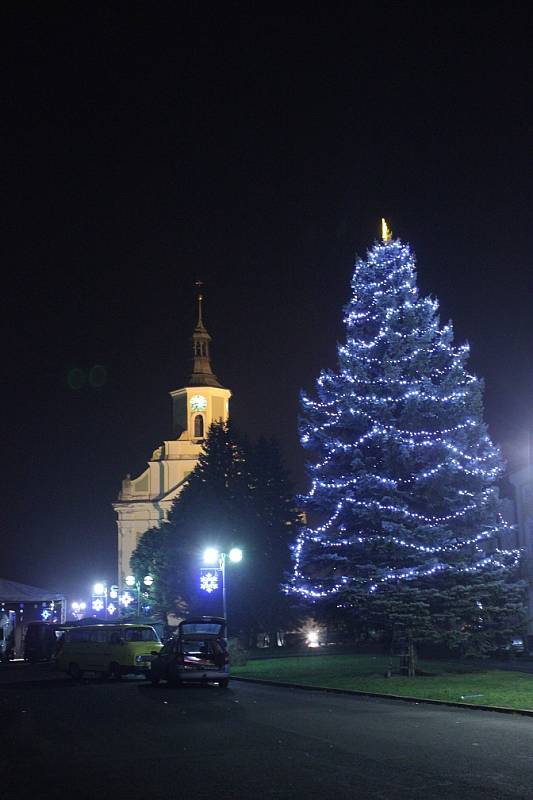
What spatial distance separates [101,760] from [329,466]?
691 inches

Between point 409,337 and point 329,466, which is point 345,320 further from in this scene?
point 329,466

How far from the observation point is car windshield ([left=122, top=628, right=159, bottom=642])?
31.8 meters

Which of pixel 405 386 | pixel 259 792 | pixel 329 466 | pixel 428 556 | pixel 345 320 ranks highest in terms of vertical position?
pixel 345 320

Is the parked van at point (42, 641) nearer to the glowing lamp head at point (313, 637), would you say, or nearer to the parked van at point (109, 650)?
the glowing lamp head at point (313, 637)

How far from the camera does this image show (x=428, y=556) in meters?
27.2

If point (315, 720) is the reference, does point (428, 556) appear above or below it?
above

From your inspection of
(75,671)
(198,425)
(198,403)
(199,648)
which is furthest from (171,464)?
(199,648)

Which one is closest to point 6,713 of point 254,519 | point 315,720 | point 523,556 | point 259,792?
point 315,720

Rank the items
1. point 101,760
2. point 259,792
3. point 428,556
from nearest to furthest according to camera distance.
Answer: point 259,792
point 101,760
point 428,556

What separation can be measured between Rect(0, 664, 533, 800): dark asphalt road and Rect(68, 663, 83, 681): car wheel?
36.8 feet

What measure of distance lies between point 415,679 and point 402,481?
228 inches

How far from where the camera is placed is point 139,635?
32156mm

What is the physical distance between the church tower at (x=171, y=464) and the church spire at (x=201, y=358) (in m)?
0.10

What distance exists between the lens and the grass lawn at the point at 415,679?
20328mm
